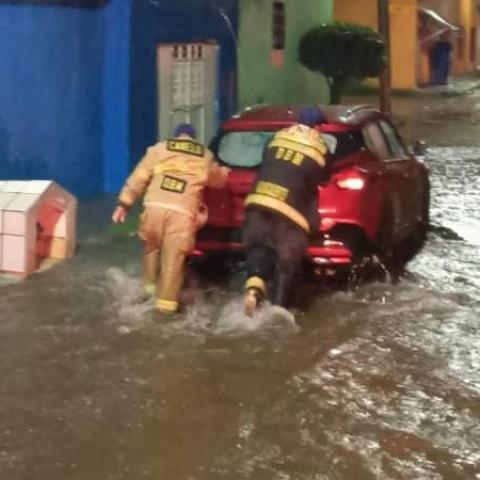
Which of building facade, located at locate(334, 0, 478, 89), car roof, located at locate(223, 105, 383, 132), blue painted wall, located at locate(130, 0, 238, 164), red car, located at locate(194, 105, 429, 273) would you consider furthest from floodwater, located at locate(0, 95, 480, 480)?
building facade, located at locate(334, 0, 478, 89)

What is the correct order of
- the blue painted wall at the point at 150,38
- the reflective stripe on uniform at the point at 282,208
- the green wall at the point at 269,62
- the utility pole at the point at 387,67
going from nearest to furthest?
the reflective stripe on uniform at the point at 282,208
the blue painted wall at the point at 150,38
the green wall at the point at 269,62
the utility pole at the point at 387,67

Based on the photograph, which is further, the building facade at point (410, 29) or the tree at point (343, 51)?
the building facade at point (410, 29)

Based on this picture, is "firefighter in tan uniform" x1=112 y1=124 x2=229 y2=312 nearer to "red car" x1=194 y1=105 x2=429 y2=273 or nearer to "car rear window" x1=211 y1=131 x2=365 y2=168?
"red car" x1=194 y1=105 x2=429 y2=273

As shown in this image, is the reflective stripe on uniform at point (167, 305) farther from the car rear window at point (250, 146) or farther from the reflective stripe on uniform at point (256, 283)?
the car rear window at point (250, 146)

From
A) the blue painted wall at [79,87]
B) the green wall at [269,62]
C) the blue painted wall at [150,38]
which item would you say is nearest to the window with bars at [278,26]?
the green wall at [269,62]

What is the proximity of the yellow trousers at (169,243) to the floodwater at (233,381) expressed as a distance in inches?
8.3

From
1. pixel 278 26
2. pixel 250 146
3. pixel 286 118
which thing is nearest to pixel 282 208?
pixel 250 146

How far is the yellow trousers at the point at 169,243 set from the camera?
8953 millimetres

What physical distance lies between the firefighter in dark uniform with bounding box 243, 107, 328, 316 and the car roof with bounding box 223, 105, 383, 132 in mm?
1046

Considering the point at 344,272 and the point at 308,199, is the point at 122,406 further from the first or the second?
the point at 344,272

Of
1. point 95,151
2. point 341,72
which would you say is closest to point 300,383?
point 95,151

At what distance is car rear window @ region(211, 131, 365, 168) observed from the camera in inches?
396

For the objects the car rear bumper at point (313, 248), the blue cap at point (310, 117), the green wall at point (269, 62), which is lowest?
the car rear bumper at point (313, 248)

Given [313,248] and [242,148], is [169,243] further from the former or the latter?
[242,148]
